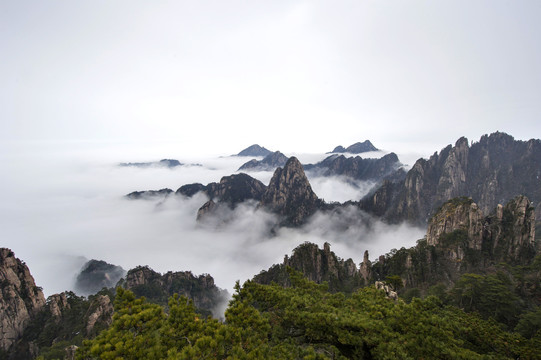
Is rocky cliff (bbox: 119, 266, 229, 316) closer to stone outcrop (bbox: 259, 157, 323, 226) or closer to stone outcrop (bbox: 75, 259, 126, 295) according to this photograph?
stone outcrop (bbox: 75, 259, 126, 295)

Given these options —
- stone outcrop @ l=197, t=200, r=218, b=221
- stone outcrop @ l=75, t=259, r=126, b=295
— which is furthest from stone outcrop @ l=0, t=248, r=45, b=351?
stone outcrop @ l=197, t=200, r=218, b=221

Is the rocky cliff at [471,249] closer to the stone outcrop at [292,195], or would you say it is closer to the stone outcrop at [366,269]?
the stone outcrop at [366,269]

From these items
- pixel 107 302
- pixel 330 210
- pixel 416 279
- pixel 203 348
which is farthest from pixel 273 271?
pixel 330 210

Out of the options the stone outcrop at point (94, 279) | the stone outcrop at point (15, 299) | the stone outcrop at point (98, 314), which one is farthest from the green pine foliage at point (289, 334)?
the stone outcrop at point (94, 279)

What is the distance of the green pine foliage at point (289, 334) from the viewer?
8875 millimetres

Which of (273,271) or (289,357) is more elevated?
(289,357)

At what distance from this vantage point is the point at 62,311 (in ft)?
181

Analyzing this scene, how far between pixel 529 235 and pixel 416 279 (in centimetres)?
2803

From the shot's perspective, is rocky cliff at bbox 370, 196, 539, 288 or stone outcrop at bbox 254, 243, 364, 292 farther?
stone outcrop at bbox 254, 243, 364, 292

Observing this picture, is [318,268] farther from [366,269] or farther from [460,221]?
[460,221]

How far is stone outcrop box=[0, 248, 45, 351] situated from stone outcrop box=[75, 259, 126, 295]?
68.6 meters

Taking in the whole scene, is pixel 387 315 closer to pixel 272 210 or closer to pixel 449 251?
pixel 449 251

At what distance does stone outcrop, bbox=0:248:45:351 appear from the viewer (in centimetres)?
4784

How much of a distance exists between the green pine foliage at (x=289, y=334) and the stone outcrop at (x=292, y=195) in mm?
167524
